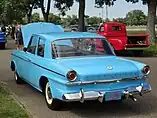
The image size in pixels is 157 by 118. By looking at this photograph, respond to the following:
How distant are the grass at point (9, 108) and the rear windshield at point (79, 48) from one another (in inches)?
51.8

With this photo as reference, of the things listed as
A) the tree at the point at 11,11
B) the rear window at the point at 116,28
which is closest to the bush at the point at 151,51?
the rear window at the point at 116,28

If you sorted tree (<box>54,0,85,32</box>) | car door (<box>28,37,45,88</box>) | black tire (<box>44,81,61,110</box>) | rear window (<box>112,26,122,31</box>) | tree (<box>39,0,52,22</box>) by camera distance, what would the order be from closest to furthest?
black tire (<box>44,81,61,110</box>)
car door (<box>28,37,45,88</box>)
rear window (<box>112,26,122,31</box>)
tree (<box>54,0,85,32</box>)
tree (<box>39,0,52,22</box>)

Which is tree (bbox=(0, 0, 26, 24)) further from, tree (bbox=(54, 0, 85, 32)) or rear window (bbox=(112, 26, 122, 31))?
rear window (bbox=(112, 26, 122, 31))

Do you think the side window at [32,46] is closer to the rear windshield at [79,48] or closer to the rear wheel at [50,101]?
the rear windshield at [79,48]

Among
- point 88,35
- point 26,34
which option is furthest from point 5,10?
point 88,35

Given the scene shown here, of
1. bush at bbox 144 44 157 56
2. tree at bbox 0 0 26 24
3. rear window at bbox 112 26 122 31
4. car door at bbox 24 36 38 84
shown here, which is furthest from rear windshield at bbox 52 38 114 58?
tree at bbox 0 0 26 24

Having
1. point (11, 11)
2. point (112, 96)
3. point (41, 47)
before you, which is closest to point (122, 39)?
point (41, 47)

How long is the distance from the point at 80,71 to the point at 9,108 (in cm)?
168

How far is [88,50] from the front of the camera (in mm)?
8109

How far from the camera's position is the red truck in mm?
19812

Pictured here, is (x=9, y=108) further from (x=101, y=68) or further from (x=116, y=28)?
(x=116, y=28)

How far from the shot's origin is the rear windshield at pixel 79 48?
7.85 m

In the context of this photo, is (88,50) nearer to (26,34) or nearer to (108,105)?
(108,105)

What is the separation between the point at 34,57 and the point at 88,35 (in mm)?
1321
